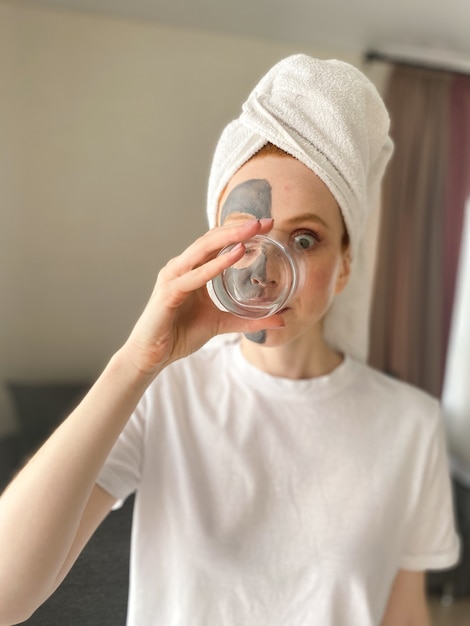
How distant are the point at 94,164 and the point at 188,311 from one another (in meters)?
0.32

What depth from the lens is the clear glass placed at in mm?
458

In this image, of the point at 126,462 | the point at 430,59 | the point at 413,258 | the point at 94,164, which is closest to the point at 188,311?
the point at 126,462

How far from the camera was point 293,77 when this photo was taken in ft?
1.70

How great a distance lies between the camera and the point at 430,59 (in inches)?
33.2

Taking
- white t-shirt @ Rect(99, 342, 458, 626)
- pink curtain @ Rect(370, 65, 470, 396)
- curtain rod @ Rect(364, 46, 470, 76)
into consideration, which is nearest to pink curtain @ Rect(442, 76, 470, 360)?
pink curtain @ Rect(370, 65, 470, 396)

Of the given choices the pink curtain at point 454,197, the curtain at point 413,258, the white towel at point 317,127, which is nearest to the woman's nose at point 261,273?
the white towel at point 317,127

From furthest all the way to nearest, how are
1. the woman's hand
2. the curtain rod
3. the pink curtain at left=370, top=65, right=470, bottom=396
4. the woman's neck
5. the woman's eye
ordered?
the pink curtain at left=370, top=65, right=470, bottom=396
the curtain rod
the woman's neck
the woman's eye
the woman's hand

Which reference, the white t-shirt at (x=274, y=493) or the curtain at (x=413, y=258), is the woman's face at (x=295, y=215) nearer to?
the white t-shirt at (x=274, y=493)

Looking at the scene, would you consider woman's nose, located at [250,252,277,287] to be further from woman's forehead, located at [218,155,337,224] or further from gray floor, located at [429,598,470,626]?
gray floor, located at [429,598,470,626]

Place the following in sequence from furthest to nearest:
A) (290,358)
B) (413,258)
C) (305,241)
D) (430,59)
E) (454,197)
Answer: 1. (454,197)
2. (413,258)
3. (430,59)
4. (290,358)
5. (305,241)

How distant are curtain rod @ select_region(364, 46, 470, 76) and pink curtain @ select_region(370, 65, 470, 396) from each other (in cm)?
12

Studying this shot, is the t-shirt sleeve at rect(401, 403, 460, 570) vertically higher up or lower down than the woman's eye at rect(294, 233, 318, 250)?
lower down

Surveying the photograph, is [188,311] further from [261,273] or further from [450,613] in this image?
[450,613]

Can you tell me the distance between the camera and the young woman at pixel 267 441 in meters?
0.43
